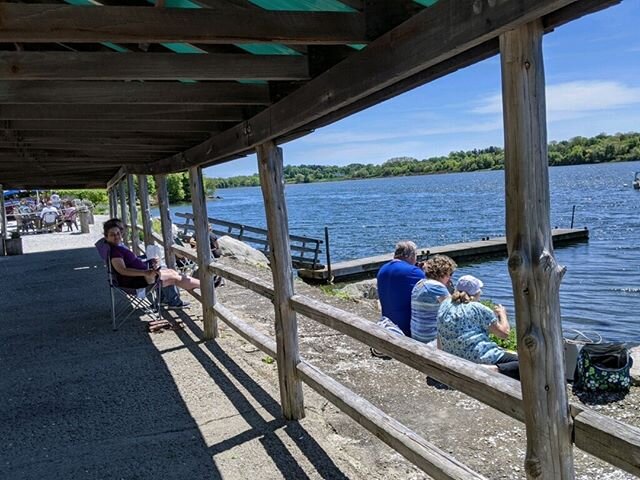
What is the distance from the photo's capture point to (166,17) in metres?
2.15

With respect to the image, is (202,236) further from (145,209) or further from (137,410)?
(145,209)

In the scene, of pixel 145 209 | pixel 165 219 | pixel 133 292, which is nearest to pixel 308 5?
pixel 133 292

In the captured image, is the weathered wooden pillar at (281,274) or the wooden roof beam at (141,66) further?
the weathered wooden pillar at (281,274)

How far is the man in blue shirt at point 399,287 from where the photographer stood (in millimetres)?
5688

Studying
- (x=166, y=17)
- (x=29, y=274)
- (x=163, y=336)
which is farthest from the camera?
(x=29, y=274)

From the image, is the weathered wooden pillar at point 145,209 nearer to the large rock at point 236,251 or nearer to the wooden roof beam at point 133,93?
the large rock at point 236,251

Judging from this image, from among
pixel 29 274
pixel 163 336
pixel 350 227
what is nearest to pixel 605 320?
pixel 163 336

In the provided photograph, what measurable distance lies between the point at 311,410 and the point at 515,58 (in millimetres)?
3074

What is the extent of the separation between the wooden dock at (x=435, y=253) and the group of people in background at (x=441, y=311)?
12226 mm

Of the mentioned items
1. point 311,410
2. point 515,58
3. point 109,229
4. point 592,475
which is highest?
point 515,58

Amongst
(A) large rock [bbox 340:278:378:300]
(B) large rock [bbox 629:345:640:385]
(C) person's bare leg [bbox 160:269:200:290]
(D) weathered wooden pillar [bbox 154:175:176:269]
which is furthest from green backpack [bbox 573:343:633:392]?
(A) large rock [bbox 340:278:378:300]

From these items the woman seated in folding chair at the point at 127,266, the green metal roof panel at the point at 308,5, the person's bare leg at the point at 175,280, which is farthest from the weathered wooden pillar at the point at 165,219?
the green metal roof panel at the point at 308,5

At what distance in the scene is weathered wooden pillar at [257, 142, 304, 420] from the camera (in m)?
3.89

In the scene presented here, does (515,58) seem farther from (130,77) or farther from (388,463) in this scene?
(388,463)
